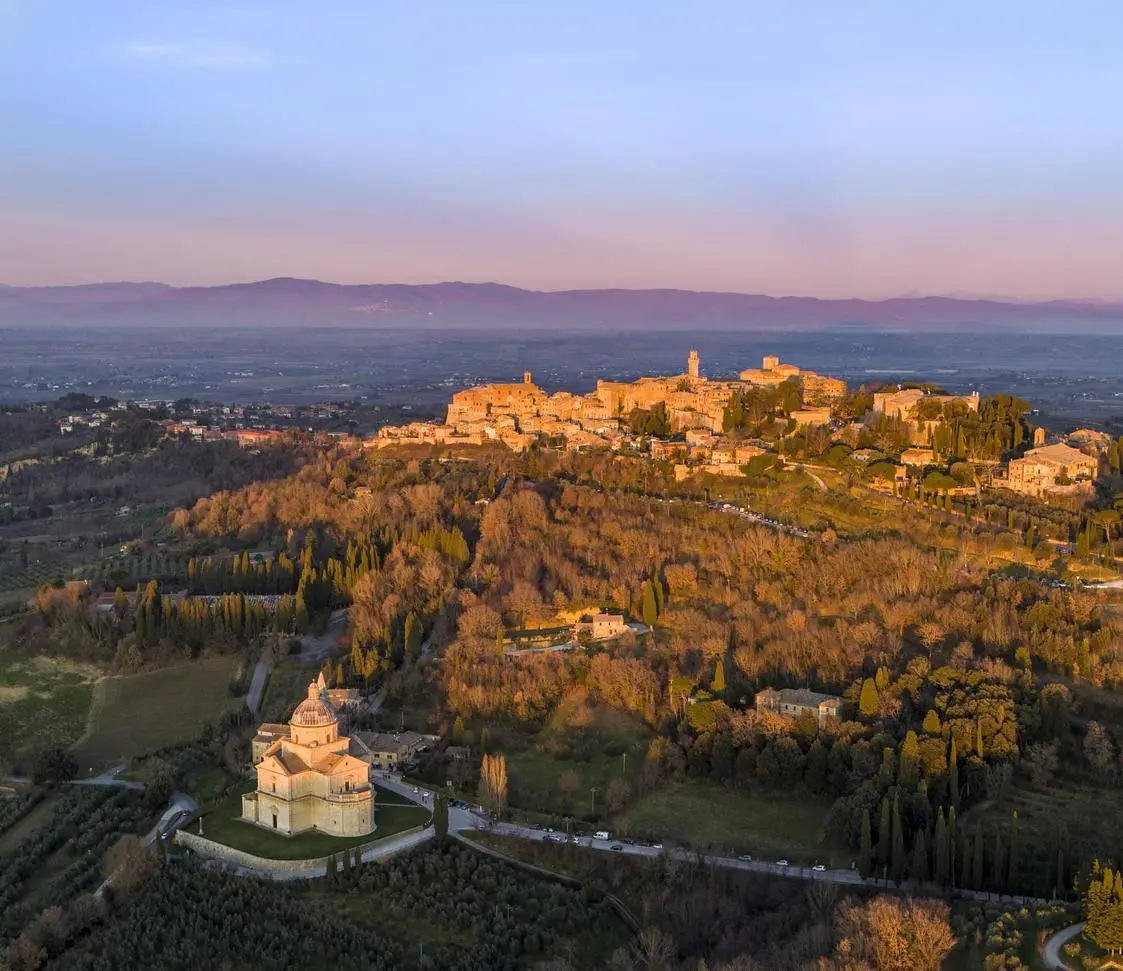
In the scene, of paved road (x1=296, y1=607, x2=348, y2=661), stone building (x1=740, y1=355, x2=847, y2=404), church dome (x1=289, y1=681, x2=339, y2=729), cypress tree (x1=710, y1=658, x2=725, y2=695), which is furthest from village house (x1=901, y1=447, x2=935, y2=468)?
church dome (x1=289, y1=681, x2=339, y2=729)

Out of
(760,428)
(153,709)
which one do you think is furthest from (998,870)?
(760,428)

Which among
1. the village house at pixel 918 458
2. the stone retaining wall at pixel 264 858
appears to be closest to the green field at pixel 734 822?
the stone retaining wall at pixel 264 858

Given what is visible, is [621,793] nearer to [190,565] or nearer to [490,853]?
[490,853]

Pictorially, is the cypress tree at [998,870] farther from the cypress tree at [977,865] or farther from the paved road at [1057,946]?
the paved road at [1057,946]

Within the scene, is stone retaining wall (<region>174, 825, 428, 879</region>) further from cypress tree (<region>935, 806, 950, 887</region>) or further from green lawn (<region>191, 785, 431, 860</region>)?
cypress tree (<region>935, 806, 950, 887</region>)

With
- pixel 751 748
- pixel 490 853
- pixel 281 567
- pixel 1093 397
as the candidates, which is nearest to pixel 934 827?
pixel 751 748
